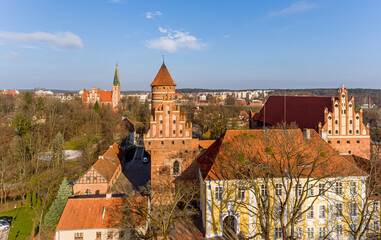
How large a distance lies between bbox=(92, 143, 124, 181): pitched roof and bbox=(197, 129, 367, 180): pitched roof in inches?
464

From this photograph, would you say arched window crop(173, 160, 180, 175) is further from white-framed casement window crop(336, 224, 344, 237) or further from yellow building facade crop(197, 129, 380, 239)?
white-framed casement window crop(336, 224, 344, 237)

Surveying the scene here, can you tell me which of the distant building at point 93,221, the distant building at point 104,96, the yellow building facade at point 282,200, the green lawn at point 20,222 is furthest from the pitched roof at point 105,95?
the yellow building facade at point 282,200

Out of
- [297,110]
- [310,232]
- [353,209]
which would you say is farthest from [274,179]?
[297,110]

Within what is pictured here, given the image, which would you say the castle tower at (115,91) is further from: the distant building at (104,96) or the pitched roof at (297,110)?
the pitched roof at (297,110)

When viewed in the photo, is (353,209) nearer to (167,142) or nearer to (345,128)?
(345,128)

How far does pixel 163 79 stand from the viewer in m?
25.0

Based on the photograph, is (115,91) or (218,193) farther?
(115,91)

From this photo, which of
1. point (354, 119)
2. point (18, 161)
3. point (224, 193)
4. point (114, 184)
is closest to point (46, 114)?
point (18, 161)

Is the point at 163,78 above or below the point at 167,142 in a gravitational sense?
above

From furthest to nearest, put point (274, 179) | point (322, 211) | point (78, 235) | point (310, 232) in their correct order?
point (322, 211), point (310, 232), point (78, 235), point (274, 179)

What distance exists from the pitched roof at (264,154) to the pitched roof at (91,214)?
6.96 m

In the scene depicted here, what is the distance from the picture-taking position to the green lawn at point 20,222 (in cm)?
2197

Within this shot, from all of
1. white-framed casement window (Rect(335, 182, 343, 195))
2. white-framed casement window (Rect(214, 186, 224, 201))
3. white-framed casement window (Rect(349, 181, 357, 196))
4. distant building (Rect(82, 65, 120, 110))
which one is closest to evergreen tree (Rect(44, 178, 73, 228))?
white-framed casement window (Rect(214, 186, 224, 201))

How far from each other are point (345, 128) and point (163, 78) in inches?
705
